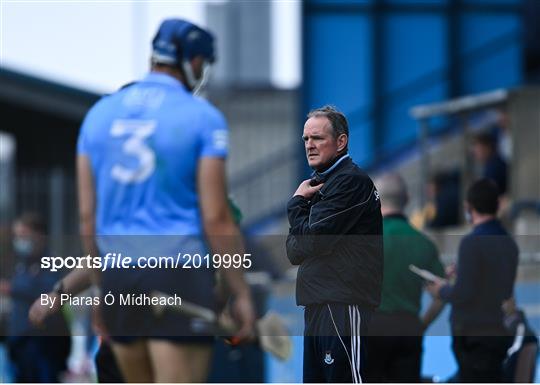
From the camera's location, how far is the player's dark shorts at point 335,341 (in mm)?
5652

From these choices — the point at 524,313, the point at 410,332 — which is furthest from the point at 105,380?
the point at 524,313

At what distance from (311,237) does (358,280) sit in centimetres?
26

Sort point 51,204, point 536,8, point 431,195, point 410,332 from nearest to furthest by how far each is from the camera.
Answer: point 410,332 → point 431,195 → point 51,204 → point 536,8

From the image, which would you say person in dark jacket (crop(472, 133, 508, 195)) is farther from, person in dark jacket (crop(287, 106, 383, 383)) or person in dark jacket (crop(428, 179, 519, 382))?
person in dark jacket (crop(287, 106, 383, 383))

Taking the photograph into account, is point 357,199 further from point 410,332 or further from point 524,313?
point 524,313

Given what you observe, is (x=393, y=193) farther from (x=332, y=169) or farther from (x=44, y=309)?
(x=44, y=309)

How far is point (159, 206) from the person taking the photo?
5215 millimetres

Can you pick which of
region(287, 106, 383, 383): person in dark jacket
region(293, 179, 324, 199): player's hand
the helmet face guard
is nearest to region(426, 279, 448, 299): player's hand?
region(287, 106, 383, 383): person in dark jacket

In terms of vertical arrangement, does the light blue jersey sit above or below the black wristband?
above

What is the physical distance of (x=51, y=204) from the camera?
16984 mm

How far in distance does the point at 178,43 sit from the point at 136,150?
472 mm

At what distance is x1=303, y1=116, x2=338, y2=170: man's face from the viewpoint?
5594mm

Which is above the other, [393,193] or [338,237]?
[393,193]

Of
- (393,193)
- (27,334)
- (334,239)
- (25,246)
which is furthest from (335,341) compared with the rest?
(27,334)
